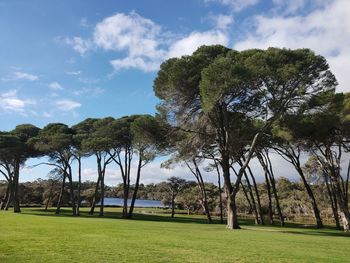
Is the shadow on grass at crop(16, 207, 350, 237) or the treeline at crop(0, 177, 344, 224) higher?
the treeline at crop(0, 177, 344, 224)

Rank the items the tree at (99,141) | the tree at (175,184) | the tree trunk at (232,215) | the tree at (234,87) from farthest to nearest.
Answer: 1. the tree at (175,184)
2. the tree at (99,141)
3. the tree trunk at (232,215)
4. the tree at (234,87)

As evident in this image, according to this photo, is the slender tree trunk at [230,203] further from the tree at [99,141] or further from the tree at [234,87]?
the tree at [99,141]

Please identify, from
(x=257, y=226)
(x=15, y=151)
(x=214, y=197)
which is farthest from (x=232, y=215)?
(x=214, y=197)

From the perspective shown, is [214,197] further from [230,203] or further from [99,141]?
[230,203]

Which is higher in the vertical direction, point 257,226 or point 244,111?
point 244,111

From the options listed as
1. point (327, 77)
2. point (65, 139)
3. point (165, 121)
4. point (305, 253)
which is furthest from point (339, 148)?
point (65, 139)

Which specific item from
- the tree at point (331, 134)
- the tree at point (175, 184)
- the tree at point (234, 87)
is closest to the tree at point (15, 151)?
the tree at point (175, 184)

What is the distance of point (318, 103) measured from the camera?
23.4 meters

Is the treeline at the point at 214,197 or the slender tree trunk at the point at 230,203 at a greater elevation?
the treeline at the point at 214,197

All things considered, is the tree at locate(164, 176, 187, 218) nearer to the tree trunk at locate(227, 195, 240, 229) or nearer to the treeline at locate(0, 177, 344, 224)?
the treeline at locate(0, 177, 344, 224)

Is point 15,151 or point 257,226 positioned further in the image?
point 15,151

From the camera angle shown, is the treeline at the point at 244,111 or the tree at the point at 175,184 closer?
the treeline at the point at 244,111

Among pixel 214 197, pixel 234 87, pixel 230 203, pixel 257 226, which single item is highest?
pixel 234 87

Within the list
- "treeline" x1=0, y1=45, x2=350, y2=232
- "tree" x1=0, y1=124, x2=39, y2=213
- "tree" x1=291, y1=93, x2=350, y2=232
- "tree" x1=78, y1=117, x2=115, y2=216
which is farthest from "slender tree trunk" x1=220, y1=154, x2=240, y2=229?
"tree" x1=0, y1=124, x2=39, y2=213
